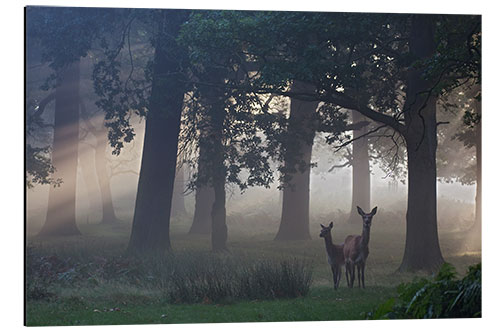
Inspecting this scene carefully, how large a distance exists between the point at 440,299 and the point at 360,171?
4.47m

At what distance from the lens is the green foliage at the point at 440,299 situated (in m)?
7.27

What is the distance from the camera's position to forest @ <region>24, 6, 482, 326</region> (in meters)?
9.21

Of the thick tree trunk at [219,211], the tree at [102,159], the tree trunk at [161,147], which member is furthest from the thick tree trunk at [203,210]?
the tree at [102,159]

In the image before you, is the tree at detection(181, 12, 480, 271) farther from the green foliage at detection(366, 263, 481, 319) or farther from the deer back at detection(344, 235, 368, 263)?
the green foliage at detection(366, 263, 481, 319)

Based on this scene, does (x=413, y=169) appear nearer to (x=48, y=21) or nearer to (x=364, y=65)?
(x=364, y=65)

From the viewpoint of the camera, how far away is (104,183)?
12773mm

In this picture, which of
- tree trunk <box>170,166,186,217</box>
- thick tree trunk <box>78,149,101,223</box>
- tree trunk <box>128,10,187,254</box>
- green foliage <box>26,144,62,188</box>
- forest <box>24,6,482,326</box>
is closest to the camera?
green foliage <box>26,144,62,188</box>

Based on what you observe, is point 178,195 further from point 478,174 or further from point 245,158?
point 478,174

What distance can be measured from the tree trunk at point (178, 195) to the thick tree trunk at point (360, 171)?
9.76 ft

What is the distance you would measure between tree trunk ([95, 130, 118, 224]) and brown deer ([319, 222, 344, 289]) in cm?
358

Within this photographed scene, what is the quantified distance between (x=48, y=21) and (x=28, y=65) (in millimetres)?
779

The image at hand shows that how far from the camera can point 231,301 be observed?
9078mm

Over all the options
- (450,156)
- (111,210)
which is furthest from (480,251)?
(111,210)

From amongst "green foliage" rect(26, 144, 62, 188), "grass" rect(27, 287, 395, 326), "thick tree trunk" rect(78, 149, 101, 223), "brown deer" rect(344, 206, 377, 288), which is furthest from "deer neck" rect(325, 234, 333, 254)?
"green foliage" rect(26, 144, 62, 188)
